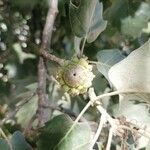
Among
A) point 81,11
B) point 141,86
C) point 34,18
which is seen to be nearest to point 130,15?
point 34,18

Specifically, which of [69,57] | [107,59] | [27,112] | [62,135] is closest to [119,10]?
[69,57]

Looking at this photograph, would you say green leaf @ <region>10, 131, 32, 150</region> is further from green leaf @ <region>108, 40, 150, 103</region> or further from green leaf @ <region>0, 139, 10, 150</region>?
green leaf @ <region>108, 40, 150, 103</region>

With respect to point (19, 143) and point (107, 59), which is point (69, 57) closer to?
point (107, 59)

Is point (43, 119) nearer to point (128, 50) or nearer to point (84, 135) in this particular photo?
point (84, 135)

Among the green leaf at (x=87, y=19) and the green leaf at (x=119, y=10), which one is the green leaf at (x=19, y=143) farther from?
the green leaf at (x=119, y=10)

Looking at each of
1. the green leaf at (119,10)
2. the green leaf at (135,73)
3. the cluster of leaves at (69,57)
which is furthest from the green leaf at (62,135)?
the green leaf at (119,10)

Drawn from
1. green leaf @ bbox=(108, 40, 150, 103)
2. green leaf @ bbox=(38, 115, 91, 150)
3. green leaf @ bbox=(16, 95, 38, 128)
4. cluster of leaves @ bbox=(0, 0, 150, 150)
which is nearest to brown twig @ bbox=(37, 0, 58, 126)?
cluster of leaves @ bbox=(0, 0, 150, 150)
